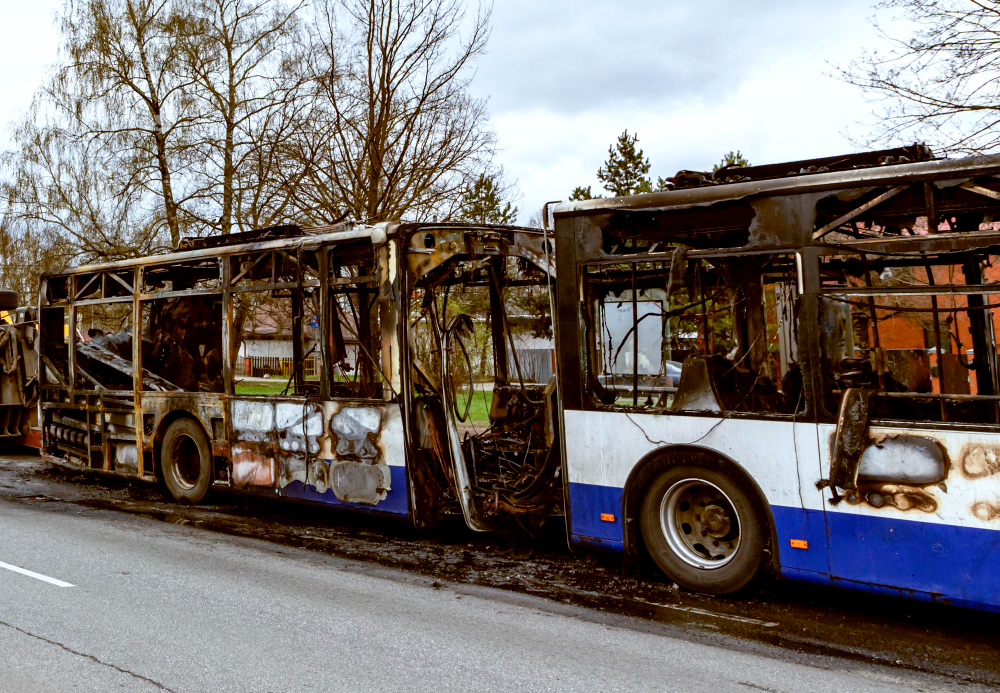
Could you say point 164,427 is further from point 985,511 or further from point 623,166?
point 623,166

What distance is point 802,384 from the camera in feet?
18.2

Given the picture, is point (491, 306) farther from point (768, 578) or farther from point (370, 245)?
point (768, 578)

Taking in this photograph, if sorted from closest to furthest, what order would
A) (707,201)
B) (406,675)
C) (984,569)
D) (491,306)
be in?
(406,675), (984,569), (707,201), (491,306)

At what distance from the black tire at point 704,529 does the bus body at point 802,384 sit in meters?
0.01

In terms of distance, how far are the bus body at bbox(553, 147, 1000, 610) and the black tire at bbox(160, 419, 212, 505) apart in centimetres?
493

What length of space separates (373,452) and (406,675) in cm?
346

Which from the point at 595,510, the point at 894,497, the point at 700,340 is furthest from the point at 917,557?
the point at 700,340

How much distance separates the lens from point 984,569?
4.74 meters

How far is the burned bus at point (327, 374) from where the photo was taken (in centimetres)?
752

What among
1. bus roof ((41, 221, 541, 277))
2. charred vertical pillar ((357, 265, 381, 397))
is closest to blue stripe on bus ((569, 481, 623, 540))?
charred vertical pillar ((357, 265, 381, 397))

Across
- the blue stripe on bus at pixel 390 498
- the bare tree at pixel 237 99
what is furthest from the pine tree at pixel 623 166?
the blue stripe on bus at pixel 390 498

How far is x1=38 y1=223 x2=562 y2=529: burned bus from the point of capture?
7.52 metres

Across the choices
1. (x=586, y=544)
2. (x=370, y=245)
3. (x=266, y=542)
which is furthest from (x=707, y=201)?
(x=266, y=542)

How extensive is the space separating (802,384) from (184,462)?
7.32 metres
